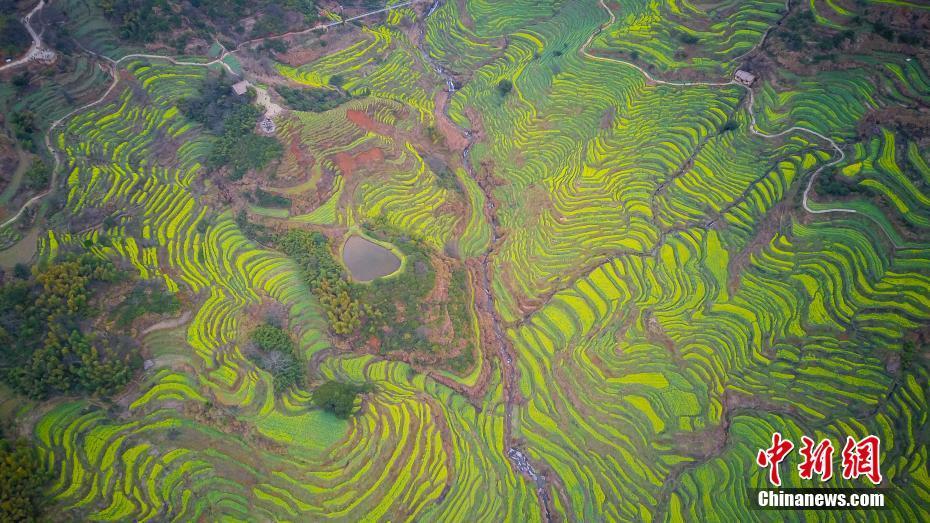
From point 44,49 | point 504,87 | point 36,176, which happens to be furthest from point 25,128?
point 504,87

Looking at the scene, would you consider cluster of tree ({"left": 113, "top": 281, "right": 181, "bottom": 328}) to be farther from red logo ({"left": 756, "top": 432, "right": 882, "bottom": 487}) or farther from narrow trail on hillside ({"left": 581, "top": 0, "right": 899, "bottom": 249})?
narrow trail on hillside ({"left": 581, "top": 0, "right": 899, "bottom": 249})

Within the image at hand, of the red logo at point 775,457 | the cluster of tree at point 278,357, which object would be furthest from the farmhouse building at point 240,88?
the red logo at point 775,457

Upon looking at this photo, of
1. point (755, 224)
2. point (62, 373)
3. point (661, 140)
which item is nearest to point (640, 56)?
point (661, 140)

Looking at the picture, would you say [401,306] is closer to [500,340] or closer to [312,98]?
[500,340]

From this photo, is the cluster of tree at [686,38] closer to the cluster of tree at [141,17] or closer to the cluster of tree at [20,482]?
the cluster of tree at [141,17]

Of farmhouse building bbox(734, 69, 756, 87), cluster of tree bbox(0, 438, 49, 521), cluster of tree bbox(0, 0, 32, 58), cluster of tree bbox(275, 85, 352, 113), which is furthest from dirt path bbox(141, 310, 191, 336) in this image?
farmhouse building bbox(734, 69, 756, 87)

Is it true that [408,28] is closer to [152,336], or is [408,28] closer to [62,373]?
[152,336]
